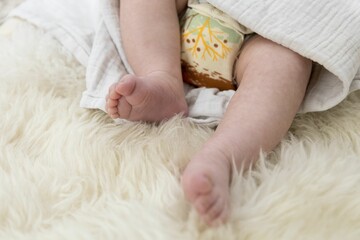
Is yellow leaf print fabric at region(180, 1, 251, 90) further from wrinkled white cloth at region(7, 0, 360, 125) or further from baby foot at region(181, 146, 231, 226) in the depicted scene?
baby foot at region(181, 146, 231, 226)

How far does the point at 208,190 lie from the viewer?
0.52 m

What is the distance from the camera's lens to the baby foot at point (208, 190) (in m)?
0.52

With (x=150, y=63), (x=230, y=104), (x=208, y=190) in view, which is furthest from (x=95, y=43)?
(x=208, y=190)

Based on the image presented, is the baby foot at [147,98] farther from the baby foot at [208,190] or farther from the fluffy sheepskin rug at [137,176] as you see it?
the baby foot at [208,190]

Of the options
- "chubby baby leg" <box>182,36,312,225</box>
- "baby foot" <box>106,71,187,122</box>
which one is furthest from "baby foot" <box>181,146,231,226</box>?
"baby foot" <box>106,71,187,122</box>

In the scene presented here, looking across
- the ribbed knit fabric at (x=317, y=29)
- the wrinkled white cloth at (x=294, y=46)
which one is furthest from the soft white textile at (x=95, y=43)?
the ribbed knit fabric at (x=317, y=29)

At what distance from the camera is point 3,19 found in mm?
1083

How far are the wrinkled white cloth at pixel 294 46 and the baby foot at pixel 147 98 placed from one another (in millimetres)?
39

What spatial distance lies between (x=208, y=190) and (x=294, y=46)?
273 mm

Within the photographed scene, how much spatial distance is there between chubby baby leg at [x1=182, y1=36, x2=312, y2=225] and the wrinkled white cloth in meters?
0.03

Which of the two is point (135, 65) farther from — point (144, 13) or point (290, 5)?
point (290, 5)

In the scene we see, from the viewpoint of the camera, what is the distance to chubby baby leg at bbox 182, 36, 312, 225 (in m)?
0.53

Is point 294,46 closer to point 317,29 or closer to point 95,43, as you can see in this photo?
point 317,29

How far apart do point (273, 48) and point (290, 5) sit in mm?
68
